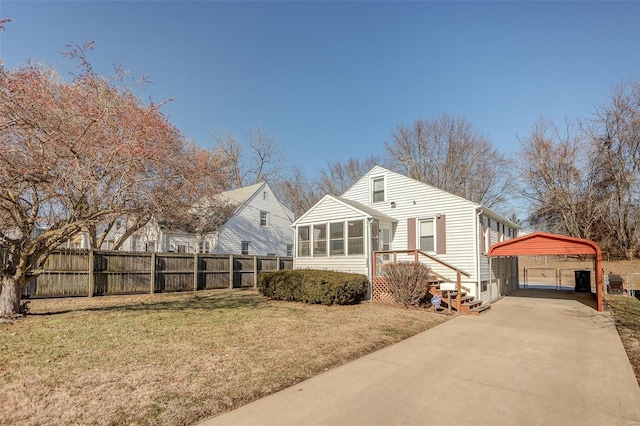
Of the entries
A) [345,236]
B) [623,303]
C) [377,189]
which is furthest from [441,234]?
[623,303]

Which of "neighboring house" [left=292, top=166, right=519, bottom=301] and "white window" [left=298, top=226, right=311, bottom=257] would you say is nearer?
"neighboring house" [left=292, top=166, right=519, bottom=301]

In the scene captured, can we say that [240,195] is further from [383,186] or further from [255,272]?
[383,186]

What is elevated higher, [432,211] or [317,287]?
[432,211]

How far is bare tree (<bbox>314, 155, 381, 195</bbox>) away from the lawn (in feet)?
86.9

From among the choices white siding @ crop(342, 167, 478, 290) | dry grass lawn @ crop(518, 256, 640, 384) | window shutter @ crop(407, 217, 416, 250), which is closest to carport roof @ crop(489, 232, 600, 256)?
white siding @ crop(342, 167, 478, 290)

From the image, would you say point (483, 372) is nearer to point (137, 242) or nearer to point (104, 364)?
point (104, 364)

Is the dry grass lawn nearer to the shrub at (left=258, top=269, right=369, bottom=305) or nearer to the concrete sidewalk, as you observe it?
the concrete sidewalk

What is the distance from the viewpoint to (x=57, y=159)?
24.1ft

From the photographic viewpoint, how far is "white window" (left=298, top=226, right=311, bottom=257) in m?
14.9

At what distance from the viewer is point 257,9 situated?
1216 cm

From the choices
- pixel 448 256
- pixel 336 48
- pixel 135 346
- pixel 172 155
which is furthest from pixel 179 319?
pixel 336 48

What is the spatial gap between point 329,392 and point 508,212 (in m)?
32.9

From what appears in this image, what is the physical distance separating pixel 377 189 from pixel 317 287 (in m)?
6.30

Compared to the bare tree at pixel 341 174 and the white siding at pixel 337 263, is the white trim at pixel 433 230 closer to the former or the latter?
the white siding at pixel 337 263
